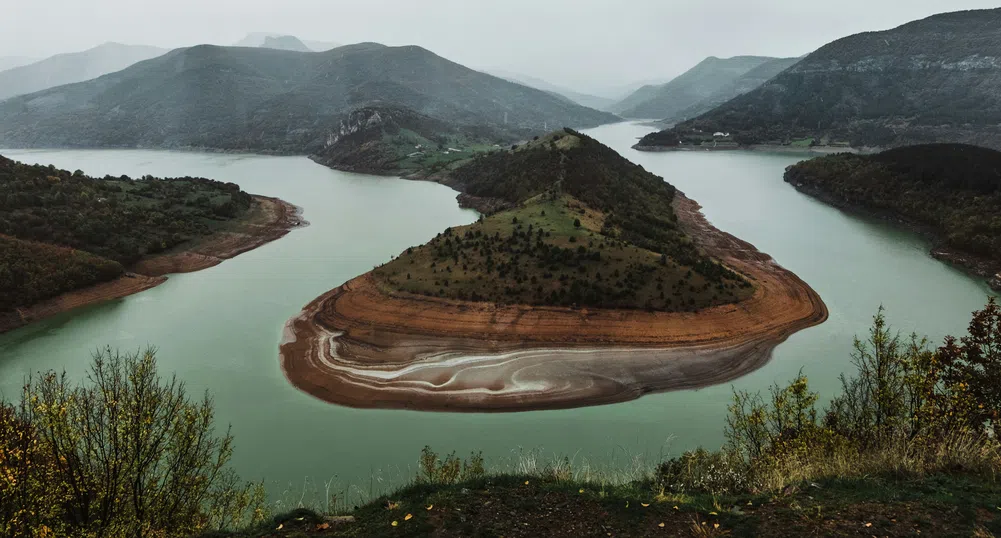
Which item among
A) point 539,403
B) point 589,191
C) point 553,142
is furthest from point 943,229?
point 539,403

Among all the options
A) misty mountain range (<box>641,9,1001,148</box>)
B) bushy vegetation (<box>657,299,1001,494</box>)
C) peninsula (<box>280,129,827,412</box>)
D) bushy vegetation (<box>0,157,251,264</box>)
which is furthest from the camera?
misty mountain range (<box>641,9,1001,148</box>)

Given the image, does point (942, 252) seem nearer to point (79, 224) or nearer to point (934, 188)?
point (934, 188)

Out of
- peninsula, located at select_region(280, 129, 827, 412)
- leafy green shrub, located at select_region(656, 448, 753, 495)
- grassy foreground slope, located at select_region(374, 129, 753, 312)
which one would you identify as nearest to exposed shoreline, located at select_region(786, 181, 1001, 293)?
peninsula, located at select_region(280, 129, 827, 412)

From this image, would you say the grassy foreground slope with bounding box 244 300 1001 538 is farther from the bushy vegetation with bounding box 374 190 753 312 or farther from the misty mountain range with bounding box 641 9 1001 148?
the misty mountain range with bounding box 641 9 1001 148

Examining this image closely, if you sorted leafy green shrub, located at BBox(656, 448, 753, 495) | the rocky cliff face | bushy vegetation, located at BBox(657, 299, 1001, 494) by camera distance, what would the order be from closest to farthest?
bushy vegetation, located at BBox(657, 299, 1001, 494) < leafy green shrub, located at BBox(656, 448, 753, 495) < the rocky cliff face

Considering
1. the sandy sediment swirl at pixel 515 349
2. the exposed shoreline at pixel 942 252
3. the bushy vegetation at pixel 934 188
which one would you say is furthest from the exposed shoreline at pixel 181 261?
the bushy vegetation at pixel 934 188

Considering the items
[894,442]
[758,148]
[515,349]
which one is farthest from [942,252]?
[758,148]

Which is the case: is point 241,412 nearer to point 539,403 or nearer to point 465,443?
point 465,443
